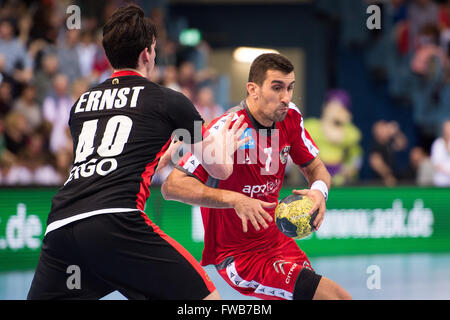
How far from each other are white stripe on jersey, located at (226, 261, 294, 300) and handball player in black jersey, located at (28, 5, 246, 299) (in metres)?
1.08

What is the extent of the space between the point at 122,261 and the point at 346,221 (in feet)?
25.4

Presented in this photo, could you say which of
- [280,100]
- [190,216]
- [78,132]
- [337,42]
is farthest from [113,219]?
[337,42]

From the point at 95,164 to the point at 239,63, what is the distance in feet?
45.0

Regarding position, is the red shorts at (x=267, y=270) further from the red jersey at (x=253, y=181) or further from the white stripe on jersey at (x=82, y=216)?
the white stripe on jersey at (x=82, y=216)

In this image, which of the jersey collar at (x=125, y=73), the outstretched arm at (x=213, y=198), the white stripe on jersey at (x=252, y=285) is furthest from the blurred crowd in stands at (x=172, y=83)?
the jersey collar at (x=125, y=73)

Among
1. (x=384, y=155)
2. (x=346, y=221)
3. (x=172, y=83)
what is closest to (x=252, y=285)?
(x=346, y=221)

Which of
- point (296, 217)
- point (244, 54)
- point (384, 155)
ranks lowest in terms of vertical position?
point (296, 217)

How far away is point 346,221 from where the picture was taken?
421 inches

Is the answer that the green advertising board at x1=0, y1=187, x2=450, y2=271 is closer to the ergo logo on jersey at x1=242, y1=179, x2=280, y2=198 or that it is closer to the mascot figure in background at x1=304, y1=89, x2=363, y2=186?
the mascot figure in background at x1=304, y1=89, x2=363, y2=186

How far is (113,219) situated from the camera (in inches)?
134

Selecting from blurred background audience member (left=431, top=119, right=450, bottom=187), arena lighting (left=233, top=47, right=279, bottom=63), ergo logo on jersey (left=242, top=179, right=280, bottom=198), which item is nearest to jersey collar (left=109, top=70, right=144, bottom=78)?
ergo logo on jersey (left=242, top=179, right=280, bottom=198)

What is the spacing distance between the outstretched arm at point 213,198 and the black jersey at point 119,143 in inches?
20.9

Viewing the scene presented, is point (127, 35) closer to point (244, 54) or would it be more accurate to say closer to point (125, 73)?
point (125, 73)
